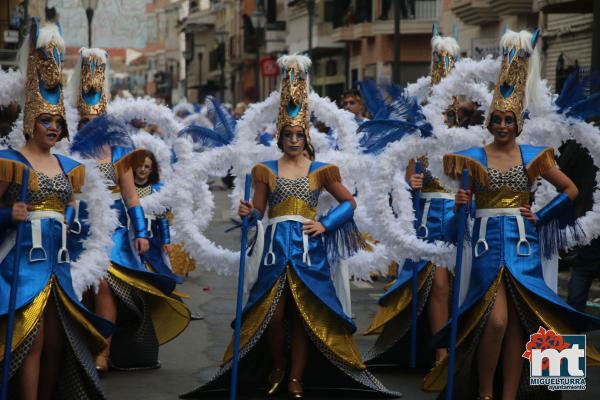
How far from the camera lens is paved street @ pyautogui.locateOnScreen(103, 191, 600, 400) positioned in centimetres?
871

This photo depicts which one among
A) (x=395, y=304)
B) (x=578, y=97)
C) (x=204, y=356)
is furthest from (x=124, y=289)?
(x=578, y=97)

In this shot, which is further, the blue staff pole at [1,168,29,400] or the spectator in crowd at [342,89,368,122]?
the spectator in crowd at [342,89,368,122]

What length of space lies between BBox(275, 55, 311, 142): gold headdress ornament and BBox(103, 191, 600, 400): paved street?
1.87 metres

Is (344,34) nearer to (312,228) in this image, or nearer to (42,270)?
(312,228)

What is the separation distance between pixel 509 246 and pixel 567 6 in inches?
581

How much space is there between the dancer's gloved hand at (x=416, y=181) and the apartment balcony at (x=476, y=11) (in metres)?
19.1

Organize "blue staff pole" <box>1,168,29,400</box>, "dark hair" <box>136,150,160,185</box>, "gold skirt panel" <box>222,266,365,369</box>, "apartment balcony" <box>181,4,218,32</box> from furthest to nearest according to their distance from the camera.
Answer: "apartment balcony" <box>181,4,218,32</box> → "dark hair" <box>136,150,160,185</box> → "gold skirt panel" <box>222,266,365,369</box> → "blue staff pole" <box>1,168,29,400</box>

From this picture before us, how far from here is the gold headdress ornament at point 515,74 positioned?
7.83 meters

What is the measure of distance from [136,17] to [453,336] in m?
31.6

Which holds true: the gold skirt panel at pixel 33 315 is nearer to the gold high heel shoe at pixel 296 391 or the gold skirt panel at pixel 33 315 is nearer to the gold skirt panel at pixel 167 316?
the gold high heel shoe at pixel 296 391

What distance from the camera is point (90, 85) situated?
9.71 m

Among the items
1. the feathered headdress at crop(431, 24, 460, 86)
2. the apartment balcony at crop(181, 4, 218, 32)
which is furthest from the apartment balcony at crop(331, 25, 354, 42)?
the apartment balcony at crop(181, 4, 218, 32)

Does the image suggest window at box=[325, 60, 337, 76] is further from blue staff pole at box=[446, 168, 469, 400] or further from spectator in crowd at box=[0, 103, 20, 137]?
blue staff pole at box=[446, 168, 469, 400]

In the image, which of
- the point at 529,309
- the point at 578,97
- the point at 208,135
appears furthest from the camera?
the point at 208,135
